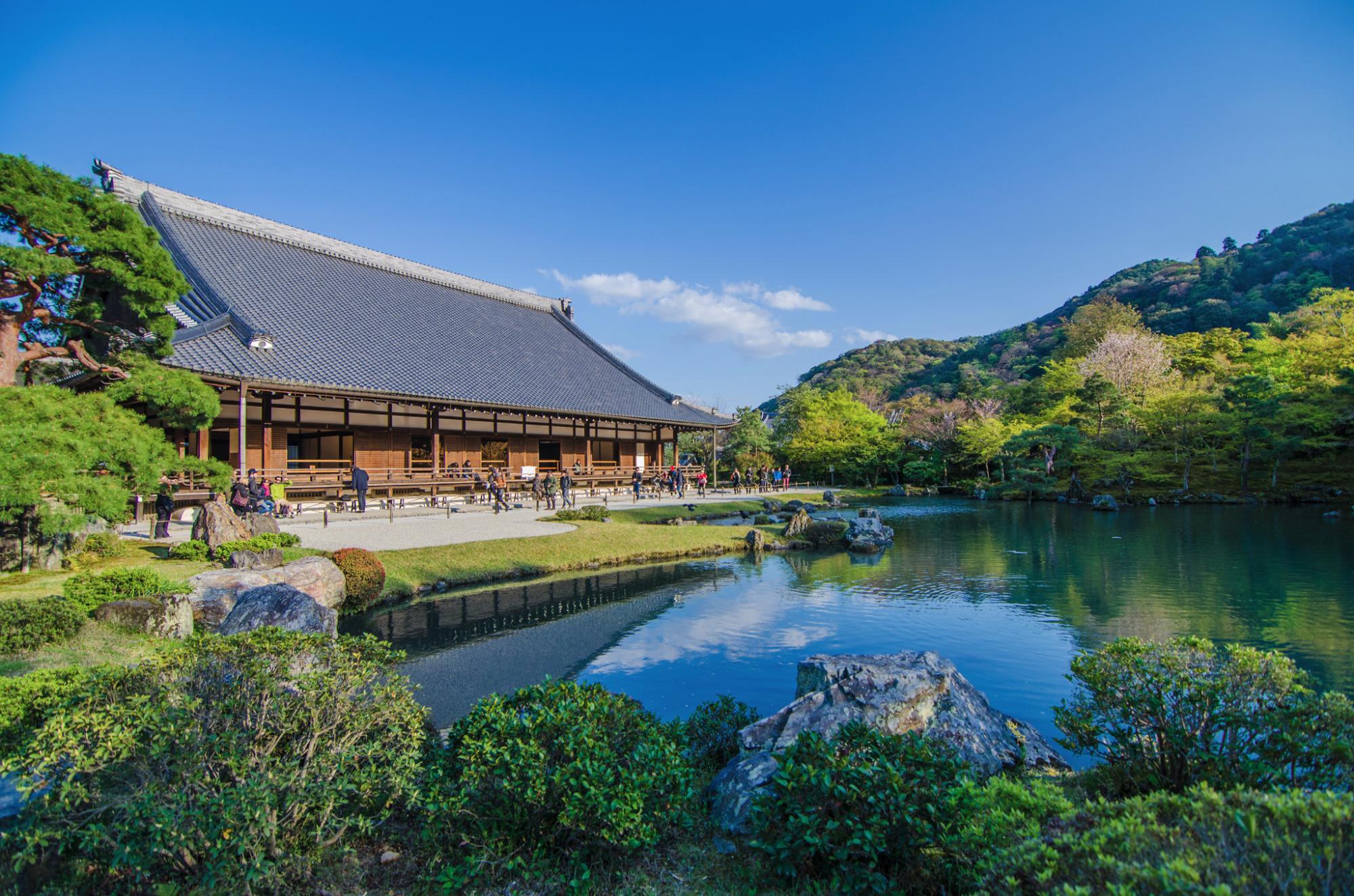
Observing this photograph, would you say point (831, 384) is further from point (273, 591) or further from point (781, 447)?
point (273, 591)

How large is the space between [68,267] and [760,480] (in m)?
29.9

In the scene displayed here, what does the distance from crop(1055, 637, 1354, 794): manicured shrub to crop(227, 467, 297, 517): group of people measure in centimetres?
1389

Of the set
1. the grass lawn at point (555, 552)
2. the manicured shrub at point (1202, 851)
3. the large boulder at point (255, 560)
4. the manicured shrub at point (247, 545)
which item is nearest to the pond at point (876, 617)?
the grass lawn at point (555, 552)

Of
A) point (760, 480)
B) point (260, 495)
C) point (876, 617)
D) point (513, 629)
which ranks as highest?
point (260, 495)

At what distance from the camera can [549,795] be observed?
336 centimetres

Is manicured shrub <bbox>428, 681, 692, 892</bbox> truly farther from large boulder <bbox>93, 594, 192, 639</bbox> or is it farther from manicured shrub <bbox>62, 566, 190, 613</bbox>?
manicured shrub <bbox>62, 566, 190, 613</bbox>

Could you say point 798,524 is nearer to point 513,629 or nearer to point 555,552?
point 555,552

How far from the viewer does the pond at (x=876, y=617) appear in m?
7.62

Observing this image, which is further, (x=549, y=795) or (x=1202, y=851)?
(x=549, y=795)

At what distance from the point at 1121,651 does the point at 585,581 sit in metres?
10.6

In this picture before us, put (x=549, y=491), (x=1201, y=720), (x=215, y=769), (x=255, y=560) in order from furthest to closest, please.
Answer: (x=549, y=491) < (x=255, y=560) < (x=1201, y=720) < (x=215, y=769)

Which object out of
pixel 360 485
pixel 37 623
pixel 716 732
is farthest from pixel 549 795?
pixel 360 485

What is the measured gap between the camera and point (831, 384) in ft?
218

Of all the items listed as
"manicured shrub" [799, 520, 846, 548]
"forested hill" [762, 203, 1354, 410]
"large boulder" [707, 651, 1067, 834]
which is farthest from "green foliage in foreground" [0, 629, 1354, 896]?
"forested hill" [762, 203, 1354, 410]
